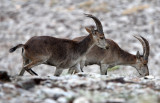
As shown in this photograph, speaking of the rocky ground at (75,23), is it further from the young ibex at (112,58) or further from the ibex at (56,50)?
the ibex at (56,50)

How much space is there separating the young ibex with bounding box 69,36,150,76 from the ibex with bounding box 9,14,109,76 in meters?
1.01

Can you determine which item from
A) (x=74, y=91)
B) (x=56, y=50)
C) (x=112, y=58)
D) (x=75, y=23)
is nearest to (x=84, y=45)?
(x=56, y=50)

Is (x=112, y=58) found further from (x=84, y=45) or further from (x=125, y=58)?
(x=84, y=45)

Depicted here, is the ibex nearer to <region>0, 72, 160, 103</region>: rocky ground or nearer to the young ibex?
the young ibex

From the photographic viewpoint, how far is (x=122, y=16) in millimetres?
21312

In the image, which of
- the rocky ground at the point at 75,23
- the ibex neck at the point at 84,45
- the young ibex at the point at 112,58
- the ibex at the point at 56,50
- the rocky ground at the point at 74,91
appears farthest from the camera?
the rocky ground at the point at 75,23

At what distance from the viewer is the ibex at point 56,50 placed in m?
8.99

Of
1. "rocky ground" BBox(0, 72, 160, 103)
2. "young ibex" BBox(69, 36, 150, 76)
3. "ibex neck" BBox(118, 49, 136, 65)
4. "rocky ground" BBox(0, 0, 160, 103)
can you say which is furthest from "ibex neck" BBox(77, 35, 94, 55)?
"rocky ground" BBox(0, 72, 160, 103)

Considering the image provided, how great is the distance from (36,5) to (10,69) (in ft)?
25.2

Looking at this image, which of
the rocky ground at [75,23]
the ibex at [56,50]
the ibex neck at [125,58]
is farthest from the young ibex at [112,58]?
the ibex at [56,50]

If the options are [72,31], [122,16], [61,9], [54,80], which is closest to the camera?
[54,80]

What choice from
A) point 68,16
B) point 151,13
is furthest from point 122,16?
point 68,16

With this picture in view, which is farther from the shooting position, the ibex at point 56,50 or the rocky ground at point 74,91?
the ibex at point 56,50

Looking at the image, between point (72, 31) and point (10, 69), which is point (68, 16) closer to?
point (72, 31)
